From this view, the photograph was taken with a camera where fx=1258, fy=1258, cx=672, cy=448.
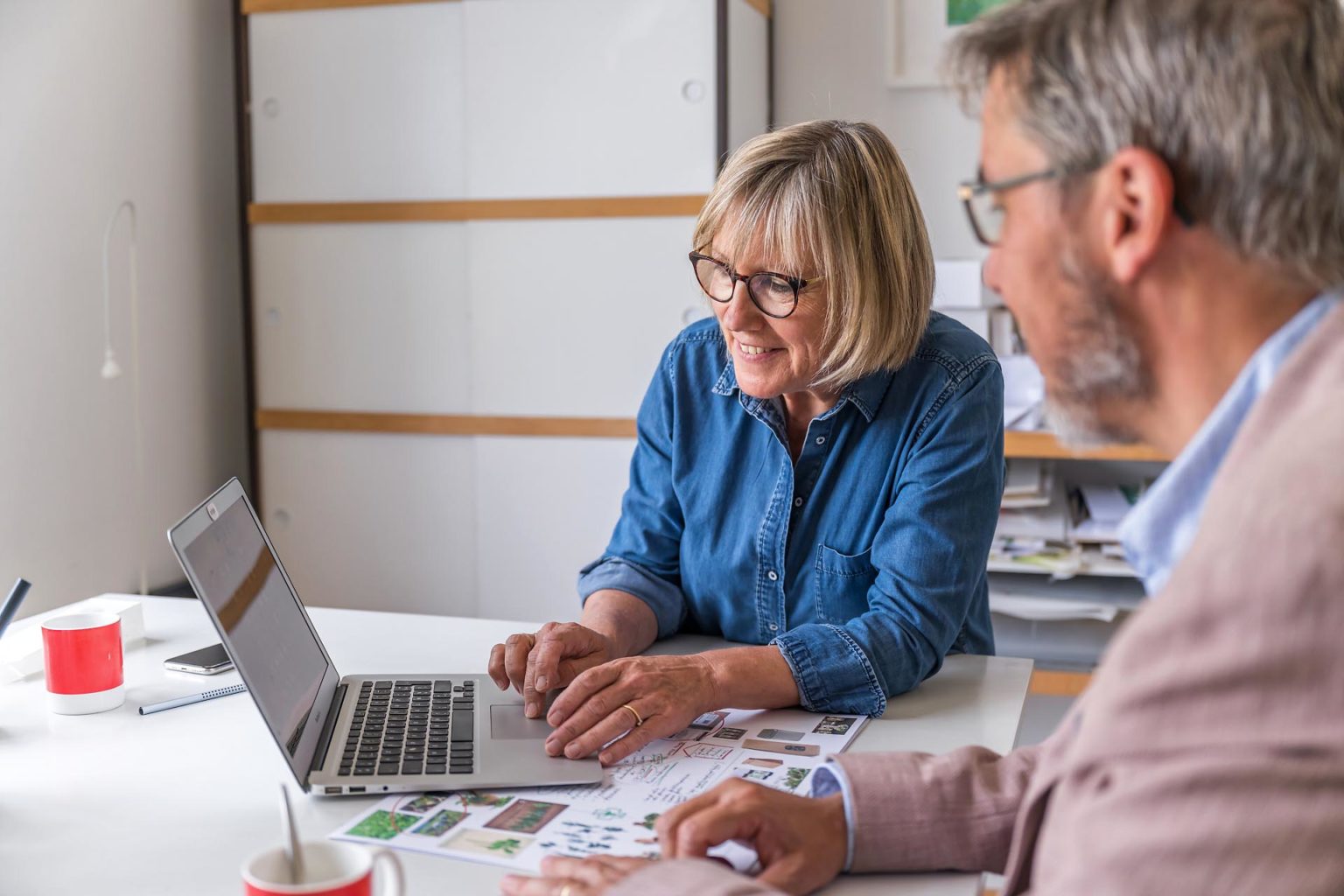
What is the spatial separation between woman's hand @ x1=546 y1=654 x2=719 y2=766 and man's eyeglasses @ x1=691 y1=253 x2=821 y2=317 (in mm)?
459

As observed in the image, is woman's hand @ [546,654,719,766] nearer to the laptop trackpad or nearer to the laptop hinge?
the laptop trackpad

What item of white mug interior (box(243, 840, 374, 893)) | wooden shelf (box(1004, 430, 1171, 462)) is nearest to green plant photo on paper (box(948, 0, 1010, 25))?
wooden shelf (box(1004, 430, 1171, 462))

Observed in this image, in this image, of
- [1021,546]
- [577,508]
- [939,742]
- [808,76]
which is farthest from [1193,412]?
[808,76]

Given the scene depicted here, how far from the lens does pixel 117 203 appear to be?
2770mm

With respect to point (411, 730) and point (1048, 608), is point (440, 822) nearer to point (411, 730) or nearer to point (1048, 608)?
point (411, 730)

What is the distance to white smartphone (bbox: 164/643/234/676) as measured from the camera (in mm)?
1445

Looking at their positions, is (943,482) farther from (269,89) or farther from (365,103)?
(269,89)

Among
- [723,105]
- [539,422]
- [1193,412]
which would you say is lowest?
[539,422]

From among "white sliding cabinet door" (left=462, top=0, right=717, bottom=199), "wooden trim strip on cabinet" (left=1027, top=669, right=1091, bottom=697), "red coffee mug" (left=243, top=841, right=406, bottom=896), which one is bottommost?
"wooden trim strip on cabinet" (left=1027, top=669, right=1091, bottom=697)

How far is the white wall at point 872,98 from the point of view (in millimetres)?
2939

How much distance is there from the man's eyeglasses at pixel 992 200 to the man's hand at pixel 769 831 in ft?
1.45

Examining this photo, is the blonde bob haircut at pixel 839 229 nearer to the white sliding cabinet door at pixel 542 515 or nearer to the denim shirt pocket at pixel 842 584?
the denim shirt pocket at pixel 842 584

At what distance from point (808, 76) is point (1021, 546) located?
1236mm

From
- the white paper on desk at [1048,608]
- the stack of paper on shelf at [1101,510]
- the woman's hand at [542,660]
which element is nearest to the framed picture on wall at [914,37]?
the stack of paper on shelf at [1101,510]
